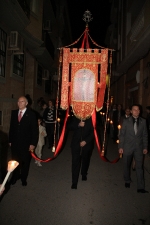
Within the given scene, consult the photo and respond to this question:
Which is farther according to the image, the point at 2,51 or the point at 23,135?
the point at 2,51

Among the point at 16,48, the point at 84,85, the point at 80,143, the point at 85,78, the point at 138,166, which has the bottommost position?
the point at 138,166

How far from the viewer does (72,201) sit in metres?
4.09

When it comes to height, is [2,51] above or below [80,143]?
above

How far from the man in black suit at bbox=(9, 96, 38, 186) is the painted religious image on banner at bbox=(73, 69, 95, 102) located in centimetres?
173

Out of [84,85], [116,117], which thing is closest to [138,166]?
[84,85]

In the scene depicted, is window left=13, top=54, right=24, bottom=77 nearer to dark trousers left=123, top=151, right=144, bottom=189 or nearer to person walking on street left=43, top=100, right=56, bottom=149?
person walking on street left=43, top=100, right=56, bottom=149

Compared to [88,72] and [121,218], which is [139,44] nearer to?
[88,72]

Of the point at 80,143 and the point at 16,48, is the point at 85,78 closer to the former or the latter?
the point at 80,143

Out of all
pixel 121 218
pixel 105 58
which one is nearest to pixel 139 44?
pixel 105 58

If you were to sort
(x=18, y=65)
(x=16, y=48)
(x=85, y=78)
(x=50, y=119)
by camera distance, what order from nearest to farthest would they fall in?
(x=85, y=78) → (x=50, y=119) → (x=16, y=48) → (x=18, y=65)

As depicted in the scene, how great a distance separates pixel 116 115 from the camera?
11.3 metres

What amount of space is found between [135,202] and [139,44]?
8.66m

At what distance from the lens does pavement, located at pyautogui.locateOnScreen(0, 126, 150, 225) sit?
343 centimetres

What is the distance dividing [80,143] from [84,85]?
6.26 feet
